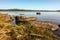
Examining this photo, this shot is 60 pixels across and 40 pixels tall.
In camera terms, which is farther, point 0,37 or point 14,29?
point 14,29

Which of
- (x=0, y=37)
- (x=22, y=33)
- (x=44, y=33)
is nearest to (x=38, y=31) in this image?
(x=44, y=33)

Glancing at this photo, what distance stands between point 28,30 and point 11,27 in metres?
0.47

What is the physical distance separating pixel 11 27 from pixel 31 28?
64 cm

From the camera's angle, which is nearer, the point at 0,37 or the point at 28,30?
the point at 0,37

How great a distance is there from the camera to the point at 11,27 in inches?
166

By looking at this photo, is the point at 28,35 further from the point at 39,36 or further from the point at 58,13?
the point at 58,13

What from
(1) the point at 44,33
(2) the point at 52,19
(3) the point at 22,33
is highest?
(3) the point at 22,33

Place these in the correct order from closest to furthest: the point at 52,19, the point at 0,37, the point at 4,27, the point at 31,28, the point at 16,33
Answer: the point at 0,37, the point at 16,33, the point at 4,27, the point at 31,28, the point at 52,19

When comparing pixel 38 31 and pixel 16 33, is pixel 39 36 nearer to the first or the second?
pixel 38 31

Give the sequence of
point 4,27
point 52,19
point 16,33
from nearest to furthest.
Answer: point 16,33, point 4,27, point 52,19

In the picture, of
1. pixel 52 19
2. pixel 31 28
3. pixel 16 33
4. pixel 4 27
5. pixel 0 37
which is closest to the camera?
pixel 0 37

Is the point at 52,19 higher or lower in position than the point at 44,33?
lower

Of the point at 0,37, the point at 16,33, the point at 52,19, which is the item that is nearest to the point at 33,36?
the point at 16,33

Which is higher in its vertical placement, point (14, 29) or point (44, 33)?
point (14, 29)
